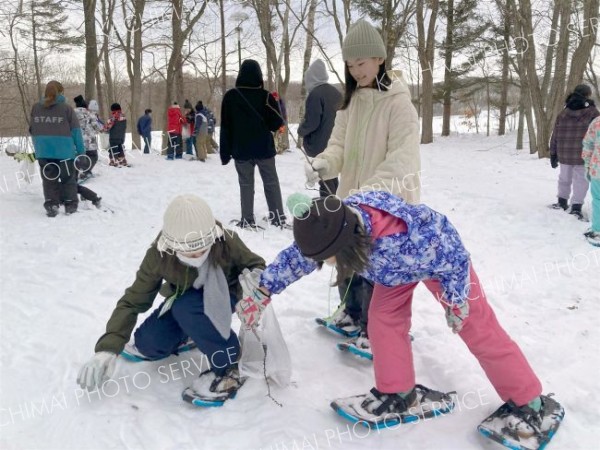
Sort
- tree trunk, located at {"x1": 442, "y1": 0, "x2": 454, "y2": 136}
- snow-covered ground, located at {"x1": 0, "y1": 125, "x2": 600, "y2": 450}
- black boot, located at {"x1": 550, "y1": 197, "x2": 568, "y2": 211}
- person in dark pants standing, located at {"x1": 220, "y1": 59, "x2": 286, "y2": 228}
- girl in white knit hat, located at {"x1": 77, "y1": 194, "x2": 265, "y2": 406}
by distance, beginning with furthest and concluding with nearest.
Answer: tree trunk, located at {"x1": 442, "y1": 0, "x2": 454, "y2": 136}
black boot, located at {"x1": 550, "y1": 197, "x2": 568, "y2": 211}
person in dark pants standing, located at {"x1": 220, "y1": 59, "x2": 286, "y2": 228}
girl in white knit hat, located at {"x1": 77, "y1": 194, "x2": 265, "y2": 406}
snow-covered ground, located at {"x1": 0, "y1": 125, "x2": 600, "y2": 450}

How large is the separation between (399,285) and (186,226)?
36.1 inches

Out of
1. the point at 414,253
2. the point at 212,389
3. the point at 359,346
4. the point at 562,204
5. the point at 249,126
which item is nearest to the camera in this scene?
the point at 414,253

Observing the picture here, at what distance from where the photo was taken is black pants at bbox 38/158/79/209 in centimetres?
534

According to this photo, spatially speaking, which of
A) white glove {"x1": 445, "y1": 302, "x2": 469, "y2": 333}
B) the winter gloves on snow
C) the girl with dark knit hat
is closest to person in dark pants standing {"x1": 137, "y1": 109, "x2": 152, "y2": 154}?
the winter gloves on snow

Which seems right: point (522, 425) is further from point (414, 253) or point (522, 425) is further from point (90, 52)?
point (90, 52)

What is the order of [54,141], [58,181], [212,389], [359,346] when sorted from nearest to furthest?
1. [212,389]
2. [359,346]
3. [54,141]
4. [58,181]

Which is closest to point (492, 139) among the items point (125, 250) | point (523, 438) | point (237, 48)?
point (237, 48)

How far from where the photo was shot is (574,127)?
5344 millimetres

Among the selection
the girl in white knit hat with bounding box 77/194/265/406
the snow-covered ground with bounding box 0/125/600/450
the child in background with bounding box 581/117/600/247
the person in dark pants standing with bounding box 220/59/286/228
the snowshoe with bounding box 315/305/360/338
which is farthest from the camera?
the person in dark pants standing with bounding box 220/59/286/228

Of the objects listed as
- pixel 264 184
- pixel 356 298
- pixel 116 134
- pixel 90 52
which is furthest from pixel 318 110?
pixel 90 52

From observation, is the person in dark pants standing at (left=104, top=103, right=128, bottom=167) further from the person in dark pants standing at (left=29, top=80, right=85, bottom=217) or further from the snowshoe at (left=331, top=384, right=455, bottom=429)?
the snowshoe at (left=331, top=384, right=455, bottom=429)

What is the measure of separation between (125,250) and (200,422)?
9.00 ft

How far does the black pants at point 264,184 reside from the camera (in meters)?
4.86

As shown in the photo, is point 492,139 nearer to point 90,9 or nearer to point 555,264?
point 90,9
